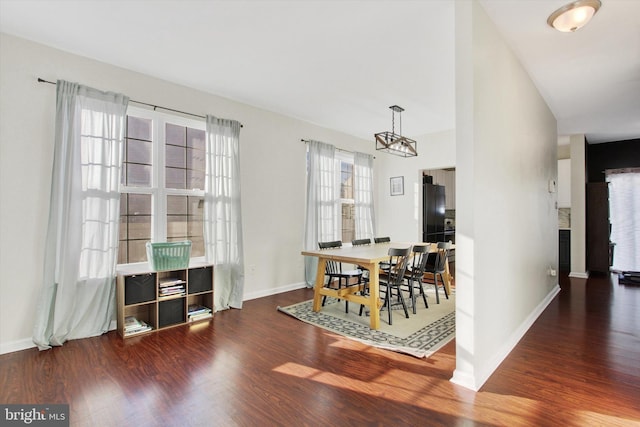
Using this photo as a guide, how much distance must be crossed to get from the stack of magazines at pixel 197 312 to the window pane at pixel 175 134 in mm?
2019

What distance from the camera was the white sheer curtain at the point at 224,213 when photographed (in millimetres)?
4008

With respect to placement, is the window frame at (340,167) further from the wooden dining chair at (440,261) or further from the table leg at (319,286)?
the table leg at (319,286)

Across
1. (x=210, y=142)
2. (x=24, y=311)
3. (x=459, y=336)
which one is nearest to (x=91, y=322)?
(x=24, y=311)

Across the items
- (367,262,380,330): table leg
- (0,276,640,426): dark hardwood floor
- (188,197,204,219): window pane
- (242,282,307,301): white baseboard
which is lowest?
(0,276,640,426): dark hardwood floor

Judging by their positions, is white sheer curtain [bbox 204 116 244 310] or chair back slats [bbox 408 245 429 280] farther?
white sheer curtain [bbox 204 116 244 310]

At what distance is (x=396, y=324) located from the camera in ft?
11.2

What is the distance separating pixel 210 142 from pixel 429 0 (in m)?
2.87

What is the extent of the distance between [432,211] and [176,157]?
4.98 metres

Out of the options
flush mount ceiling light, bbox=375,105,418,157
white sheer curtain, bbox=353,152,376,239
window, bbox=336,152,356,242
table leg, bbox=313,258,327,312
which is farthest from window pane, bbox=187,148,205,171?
white sheer curtain, bbox=353,152,376,239

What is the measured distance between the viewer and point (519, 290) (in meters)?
3.12

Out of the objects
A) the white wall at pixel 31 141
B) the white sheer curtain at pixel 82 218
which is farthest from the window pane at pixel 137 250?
the white wall at pixel 31 141

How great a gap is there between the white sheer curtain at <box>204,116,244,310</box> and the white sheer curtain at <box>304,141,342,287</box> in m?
1.34

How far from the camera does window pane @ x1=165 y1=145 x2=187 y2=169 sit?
12.7 ft

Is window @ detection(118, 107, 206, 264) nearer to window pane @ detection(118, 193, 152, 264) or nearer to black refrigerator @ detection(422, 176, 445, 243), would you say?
window pane @ detection(118, 193, 152, 264)
